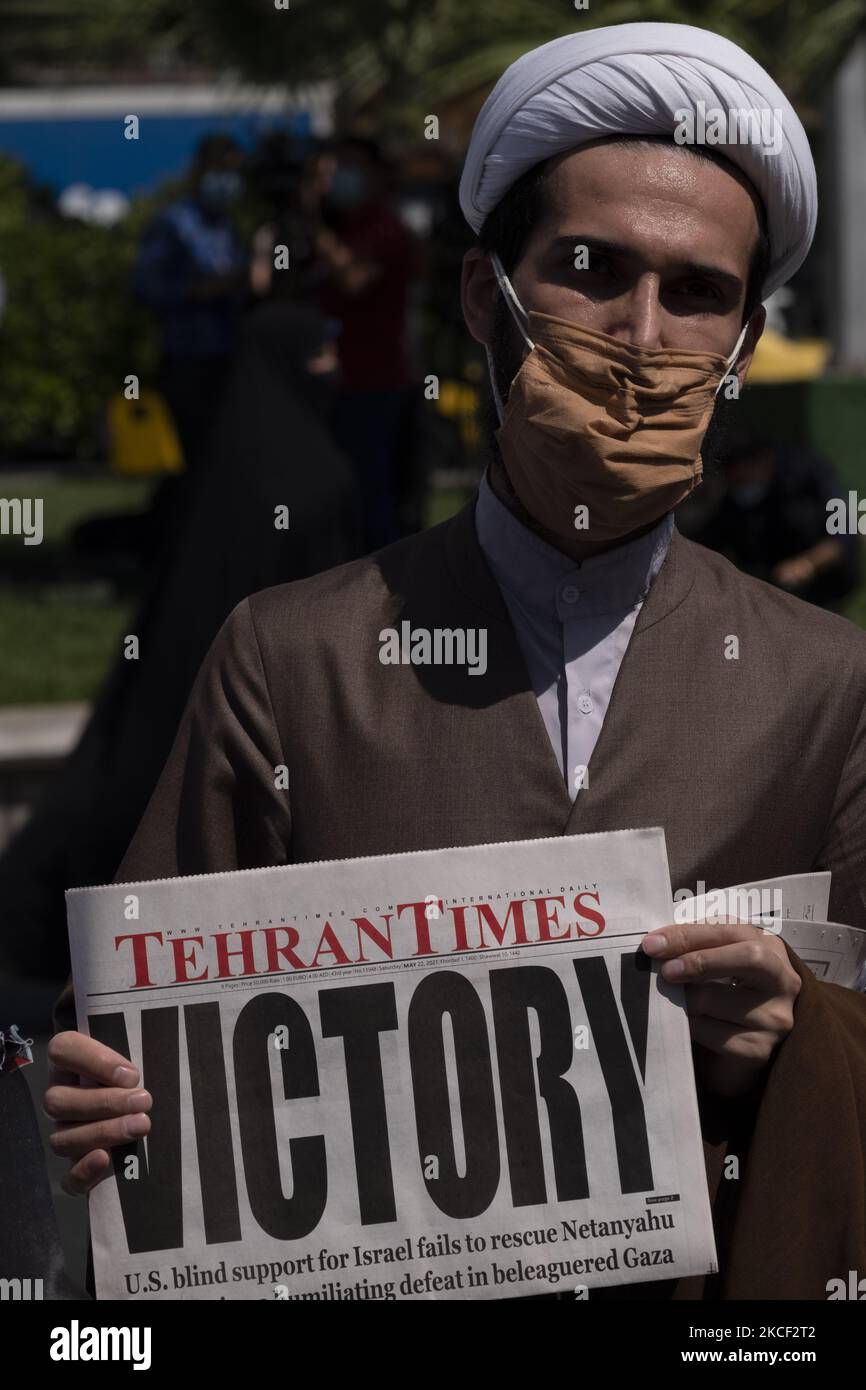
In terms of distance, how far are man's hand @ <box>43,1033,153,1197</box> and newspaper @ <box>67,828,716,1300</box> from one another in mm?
18

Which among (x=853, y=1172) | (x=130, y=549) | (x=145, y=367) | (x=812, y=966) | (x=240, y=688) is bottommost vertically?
(x=853, y=1172)

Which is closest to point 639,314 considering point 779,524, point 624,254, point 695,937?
point 624,254

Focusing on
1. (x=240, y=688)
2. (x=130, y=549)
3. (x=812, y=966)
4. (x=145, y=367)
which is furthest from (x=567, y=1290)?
(x=145, y=367)

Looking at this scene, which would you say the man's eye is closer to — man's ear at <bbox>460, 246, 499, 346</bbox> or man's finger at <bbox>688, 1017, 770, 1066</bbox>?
man's ear at <bbox>460, 246, 499, 346</bbox>

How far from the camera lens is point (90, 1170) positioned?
173 cm

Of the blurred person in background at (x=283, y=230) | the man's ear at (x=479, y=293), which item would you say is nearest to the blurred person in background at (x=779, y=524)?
the blurred person in background at (x=283, y=230)

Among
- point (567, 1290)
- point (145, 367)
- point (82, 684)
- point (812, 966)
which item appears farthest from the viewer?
point (145, 367)

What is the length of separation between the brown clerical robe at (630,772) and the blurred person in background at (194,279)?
7792mm

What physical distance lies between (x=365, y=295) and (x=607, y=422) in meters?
6.58

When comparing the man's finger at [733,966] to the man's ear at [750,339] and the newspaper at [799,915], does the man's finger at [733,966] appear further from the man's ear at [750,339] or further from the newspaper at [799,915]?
the man's ear at [750,339]

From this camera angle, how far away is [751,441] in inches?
346

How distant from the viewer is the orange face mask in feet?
5.89

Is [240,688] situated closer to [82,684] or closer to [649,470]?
[649,470]
